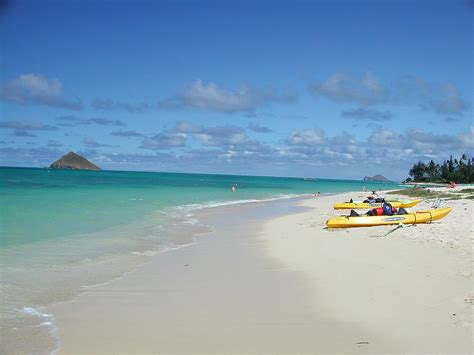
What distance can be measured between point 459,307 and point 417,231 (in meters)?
8.17

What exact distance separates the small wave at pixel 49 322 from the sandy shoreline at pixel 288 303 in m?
0.10

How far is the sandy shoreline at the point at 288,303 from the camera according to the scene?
579 centimetres

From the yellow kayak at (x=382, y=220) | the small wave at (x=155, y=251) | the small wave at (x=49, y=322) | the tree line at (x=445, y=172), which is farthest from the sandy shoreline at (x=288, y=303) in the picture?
the tree line at (x=445, y=172)

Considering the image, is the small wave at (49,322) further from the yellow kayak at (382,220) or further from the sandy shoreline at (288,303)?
the yellow kayak at (382,220)

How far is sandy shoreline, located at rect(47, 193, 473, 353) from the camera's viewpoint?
579 centimetres

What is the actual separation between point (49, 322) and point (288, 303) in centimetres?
397

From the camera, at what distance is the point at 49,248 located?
1257 centimetres

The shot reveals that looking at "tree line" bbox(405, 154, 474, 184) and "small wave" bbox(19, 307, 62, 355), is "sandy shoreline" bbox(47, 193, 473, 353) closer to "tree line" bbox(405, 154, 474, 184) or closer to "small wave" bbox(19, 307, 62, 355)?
"small wave" bbox(19, 307, 62, 355)

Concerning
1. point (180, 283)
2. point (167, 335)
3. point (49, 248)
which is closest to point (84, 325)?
point (167, 335)

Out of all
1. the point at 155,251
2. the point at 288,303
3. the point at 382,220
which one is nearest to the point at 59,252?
the point at 155,251

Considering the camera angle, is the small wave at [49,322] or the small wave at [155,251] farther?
the small wave at [155,251]

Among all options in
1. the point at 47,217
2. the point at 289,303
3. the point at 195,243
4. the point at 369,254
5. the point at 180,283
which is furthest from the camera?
the point at 47,217

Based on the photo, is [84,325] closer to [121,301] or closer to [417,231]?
[121,301]

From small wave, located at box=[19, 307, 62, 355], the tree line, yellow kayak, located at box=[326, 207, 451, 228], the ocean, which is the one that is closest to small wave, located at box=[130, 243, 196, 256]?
the ocean
